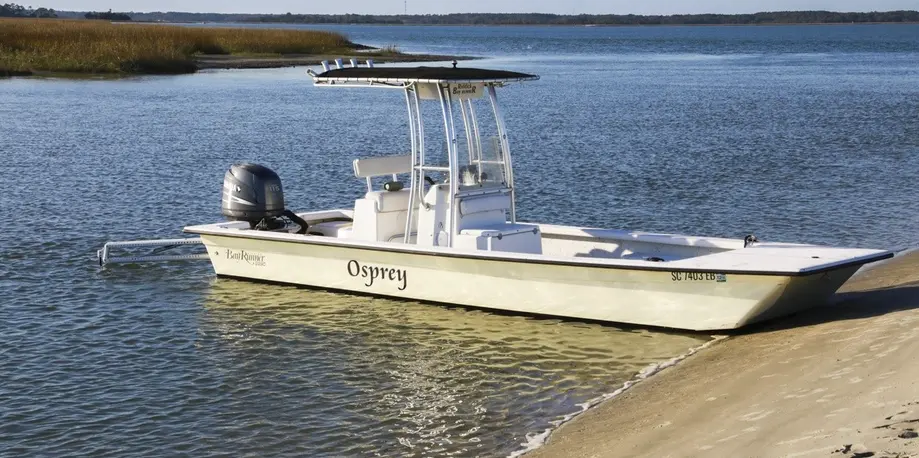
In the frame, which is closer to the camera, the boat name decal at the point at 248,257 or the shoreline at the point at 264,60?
the boat name decal at the point at 248,257

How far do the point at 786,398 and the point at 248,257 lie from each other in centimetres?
828

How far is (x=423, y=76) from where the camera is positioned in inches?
562

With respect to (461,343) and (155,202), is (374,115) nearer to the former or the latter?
(155,202)

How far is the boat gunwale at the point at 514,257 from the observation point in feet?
39.4

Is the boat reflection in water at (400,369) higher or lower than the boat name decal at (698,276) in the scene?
lower

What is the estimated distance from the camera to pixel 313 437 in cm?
1012

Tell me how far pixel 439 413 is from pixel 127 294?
6.23 m

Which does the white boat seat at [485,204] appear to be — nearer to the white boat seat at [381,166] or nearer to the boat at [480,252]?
the boat at [480,252]

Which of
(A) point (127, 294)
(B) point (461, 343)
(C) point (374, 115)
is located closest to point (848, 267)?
(B) point (461, 343)

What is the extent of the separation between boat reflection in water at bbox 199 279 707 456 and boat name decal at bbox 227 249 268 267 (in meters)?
0.59

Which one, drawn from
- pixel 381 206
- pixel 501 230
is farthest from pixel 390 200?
pixel 501 230

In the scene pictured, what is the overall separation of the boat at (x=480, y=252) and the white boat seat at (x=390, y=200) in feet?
0.05

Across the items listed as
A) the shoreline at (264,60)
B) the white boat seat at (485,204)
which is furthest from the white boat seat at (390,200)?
the shoreline at (264,60)

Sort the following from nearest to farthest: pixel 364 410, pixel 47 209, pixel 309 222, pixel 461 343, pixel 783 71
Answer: pixel 364 410, pixel 461 343, pixel 309 222, pixel 47 209, pixel 783 71
